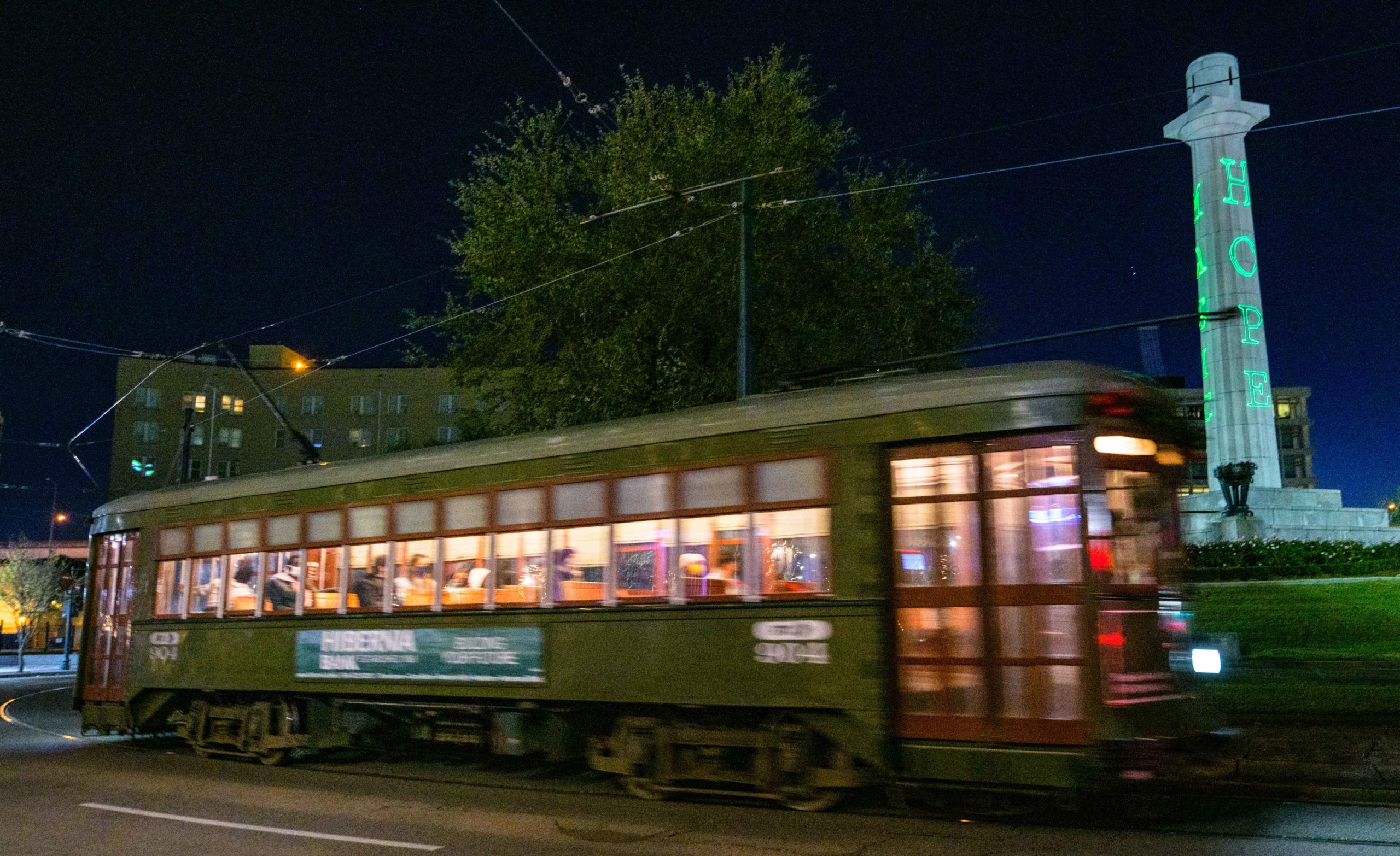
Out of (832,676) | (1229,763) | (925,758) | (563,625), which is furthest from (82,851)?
(1229,763)

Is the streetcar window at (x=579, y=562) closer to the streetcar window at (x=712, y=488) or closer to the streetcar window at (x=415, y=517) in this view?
the streetcar window at (x=712, y=488)

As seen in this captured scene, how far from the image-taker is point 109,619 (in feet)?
47.1

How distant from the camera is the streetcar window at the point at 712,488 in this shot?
891 cm

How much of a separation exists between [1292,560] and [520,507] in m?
26.9

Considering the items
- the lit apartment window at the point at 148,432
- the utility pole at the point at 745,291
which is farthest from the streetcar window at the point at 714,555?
the lit apartment window at the point at 148,432

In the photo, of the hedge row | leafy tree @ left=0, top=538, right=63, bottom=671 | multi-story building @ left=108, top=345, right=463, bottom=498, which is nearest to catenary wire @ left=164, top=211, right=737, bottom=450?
the hedge row

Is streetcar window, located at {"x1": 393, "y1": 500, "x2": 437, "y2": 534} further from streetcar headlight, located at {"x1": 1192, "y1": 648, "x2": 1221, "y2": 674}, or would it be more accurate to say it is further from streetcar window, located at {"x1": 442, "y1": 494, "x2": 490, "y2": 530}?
streetcar headlight, located at {"x1": 1192, "y1": 648, "x2": 1221, "y2": 674}

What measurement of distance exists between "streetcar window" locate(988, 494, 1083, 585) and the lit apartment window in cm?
7916

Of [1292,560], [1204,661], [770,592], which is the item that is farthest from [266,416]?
[1204,661]

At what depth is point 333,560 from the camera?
11641 millimetres

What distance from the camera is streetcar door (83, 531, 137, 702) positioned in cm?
1400

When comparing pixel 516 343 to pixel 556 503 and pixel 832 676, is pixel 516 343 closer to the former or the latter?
pixel 556 503

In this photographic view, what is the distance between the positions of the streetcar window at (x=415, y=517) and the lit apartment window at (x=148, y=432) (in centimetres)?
7390

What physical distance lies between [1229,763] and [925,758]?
2.47 meters
